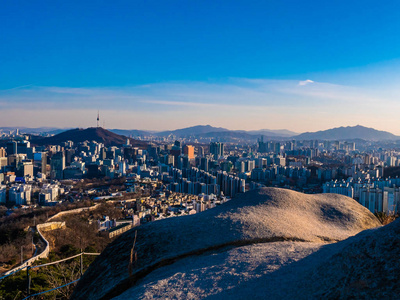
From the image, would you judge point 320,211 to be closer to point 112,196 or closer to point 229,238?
point 229,238

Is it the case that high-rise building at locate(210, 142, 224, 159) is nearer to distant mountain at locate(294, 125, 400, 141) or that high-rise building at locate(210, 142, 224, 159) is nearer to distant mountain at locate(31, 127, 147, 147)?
distant mountain at locate(31, 127, 147, 147)

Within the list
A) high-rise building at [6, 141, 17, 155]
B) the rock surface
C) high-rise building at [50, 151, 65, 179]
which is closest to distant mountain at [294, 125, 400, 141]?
high-rise building at [6, 141, 17, 155]

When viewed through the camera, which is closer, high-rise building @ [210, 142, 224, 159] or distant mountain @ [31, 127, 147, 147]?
high-rise building @ [210, 142, 224, 159]

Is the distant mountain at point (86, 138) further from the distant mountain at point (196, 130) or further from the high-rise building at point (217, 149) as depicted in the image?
the distant mountain at point (196, 130)

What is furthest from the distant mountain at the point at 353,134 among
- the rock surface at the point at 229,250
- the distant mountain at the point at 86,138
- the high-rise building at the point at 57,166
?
the rock surface at the point at 229,250

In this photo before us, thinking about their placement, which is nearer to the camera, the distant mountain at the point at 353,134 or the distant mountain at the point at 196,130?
the distant mountain at the point at 353,134

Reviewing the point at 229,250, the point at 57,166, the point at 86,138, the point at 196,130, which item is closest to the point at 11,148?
the point at 57,166
